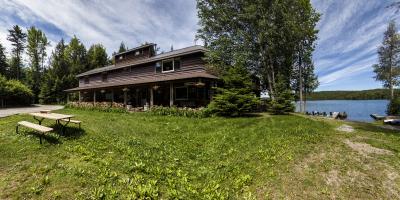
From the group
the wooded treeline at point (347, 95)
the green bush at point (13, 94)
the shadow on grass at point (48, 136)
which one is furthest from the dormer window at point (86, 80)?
the wooded treeline at point (347, 95)

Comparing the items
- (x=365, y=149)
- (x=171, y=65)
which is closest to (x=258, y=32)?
(x=171, y=65)

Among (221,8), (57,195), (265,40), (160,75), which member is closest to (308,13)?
(265,40)

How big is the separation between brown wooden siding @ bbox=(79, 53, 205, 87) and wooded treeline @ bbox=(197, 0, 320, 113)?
1326mm

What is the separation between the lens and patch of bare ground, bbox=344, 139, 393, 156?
26.7 feet

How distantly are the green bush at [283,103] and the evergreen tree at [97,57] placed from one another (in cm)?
5201

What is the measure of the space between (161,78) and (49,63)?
2045 inches

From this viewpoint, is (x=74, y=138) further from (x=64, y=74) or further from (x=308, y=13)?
(x=64, y=74)

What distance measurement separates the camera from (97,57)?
190 ft

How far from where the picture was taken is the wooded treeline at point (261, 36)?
21188 millimetres

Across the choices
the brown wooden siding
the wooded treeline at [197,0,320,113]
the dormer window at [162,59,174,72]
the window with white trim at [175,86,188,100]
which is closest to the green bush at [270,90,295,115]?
the wooded treeline at [197,0,320,113]

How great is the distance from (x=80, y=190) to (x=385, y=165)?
909cm

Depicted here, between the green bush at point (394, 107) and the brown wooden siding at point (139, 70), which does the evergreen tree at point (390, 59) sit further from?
the brown wooden siding at point (139, 70)

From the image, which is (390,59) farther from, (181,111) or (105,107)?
(105,107)

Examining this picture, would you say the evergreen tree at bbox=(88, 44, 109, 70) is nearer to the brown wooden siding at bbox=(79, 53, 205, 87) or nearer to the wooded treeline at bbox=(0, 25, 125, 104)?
the wooded treeline at bbox=(0, 25, 125, 104)
